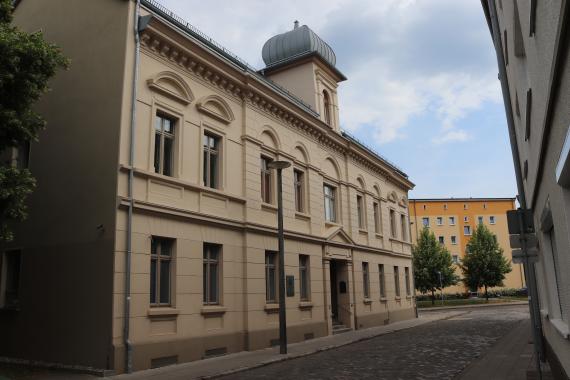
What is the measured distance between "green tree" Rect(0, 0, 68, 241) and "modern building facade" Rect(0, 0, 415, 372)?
7.47 ft

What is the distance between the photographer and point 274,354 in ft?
50.2

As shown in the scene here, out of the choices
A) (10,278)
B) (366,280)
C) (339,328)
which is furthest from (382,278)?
(10,278)

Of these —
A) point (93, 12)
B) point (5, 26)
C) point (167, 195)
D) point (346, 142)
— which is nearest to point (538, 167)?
point (167, 195)

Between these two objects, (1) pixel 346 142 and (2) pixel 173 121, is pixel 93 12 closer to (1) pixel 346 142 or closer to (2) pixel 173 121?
(2) pixel 173 121

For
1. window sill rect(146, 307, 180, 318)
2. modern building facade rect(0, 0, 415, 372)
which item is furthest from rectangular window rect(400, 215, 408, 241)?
window sill rect(146, 307, 180, 318)

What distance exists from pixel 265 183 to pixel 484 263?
141 feet

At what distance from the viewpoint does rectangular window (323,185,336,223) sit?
77.8ft

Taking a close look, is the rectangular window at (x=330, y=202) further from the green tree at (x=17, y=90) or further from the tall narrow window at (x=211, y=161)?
the green tree at (x=17, y=90)

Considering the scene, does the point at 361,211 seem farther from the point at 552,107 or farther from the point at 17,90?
the point at 552,107

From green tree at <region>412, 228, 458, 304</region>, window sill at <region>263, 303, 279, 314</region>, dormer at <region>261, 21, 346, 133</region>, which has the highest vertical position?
dormer at <region>261, 21, 346, 133</region>

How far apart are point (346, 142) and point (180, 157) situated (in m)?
12.3

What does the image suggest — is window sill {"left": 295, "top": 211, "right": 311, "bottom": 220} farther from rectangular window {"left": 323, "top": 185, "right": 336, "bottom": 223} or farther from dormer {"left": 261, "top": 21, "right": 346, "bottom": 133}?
dormer {"left": 261, "top": 21, "right": 346, "bottom": 133}

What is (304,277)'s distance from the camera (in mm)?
20656

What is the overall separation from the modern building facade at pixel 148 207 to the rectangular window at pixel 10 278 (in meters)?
0.04
